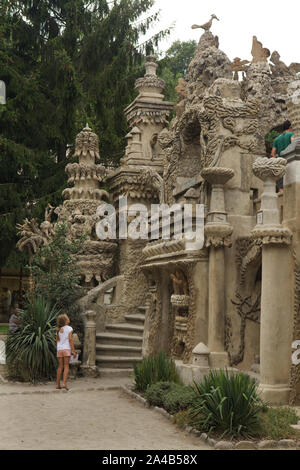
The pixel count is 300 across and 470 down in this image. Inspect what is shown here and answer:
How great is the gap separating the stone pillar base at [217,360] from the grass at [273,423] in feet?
7.64

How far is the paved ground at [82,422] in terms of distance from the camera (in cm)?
749

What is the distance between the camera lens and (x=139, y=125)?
17812mm

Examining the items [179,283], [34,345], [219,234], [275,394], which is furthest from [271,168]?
[34,345]

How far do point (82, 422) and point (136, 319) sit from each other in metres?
6.62

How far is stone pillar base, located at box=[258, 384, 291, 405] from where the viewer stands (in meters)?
8.98

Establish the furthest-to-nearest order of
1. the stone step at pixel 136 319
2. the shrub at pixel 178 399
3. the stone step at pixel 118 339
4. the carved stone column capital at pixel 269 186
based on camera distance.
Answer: the stone step at pixel 136 319 < the stone step at pixel 118 339 < the carved stone column capital at pixel 269 186 < the shrub at pixel 178 399

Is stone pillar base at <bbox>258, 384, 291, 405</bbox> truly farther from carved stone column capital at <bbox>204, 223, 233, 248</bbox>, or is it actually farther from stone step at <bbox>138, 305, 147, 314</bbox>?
stone step at <bbox>138, 305, 147, 314</bbox>

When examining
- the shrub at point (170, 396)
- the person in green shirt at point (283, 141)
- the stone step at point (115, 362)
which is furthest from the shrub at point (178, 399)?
the stone step at point (115, 362)

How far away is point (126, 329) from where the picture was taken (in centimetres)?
1492

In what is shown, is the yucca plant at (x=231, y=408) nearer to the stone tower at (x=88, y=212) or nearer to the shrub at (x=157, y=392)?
the shrub at (x=157, y=392)

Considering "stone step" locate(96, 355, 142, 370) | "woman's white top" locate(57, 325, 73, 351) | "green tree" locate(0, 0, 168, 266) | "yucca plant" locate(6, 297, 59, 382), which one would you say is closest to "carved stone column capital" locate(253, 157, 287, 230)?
"woman's white top" locate(57, 325, 73, 351)

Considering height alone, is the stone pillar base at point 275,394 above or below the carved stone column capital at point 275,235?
below

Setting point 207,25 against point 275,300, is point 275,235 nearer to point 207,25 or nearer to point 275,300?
point 275,300

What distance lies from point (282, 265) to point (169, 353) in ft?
14.3
